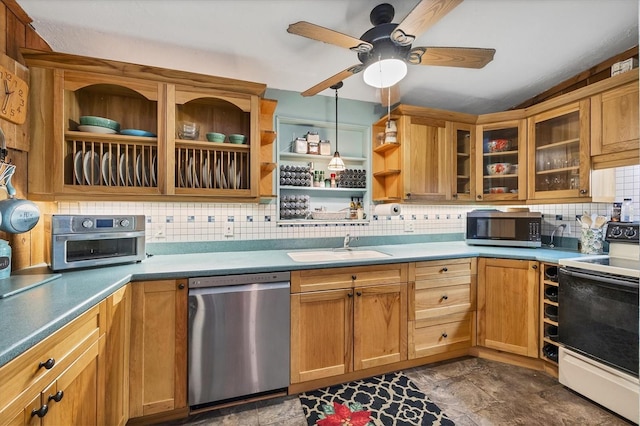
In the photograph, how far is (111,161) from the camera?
6.06 feet

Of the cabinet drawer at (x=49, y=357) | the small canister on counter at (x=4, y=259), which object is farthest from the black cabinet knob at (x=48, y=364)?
the small canister on counter at (x=4, y=259)

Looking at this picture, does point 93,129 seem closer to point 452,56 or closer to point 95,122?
point 95,122

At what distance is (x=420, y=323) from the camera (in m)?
2.12

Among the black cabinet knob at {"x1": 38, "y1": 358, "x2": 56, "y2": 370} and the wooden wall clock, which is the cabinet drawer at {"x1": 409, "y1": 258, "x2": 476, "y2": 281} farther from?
the wooden wall clock

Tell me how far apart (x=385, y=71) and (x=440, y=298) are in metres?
1.72

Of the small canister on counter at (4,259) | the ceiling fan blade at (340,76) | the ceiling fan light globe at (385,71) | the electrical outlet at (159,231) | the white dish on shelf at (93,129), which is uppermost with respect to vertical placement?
the ceiling fan blade at (340,76)

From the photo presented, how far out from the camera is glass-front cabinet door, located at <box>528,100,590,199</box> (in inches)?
83.6

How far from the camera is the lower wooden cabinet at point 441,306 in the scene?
6.90ft

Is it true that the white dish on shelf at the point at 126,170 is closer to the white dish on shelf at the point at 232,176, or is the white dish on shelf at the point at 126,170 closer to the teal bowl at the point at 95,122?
the teal bowl at the point at 95,122

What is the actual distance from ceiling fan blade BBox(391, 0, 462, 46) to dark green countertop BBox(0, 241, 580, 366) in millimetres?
1343

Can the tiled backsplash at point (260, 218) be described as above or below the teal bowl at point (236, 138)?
below

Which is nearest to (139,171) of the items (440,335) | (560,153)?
(440,335)

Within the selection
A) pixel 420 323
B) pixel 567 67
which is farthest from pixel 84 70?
pixel 567 67

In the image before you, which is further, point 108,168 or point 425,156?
point 425,156
